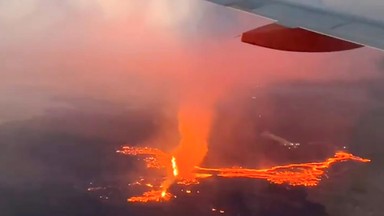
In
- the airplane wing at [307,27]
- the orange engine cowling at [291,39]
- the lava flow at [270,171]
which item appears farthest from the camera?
the lava flow at [270,171]

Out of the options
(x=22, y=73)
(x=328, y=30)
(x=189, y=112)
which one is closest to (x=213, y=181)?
(x=189, y=112)

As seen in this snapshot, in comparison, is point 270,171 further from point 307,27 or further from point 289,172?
point 307,27

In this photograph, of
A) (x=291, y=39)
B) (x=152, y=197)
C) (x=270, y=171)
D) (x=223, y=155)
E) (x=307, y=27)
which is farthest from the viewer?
(x=223, y=155)

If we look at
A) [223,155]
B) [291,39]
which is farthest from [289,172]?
[291,39]

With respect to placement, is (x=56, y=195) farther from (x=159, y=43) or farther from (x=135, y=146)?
(x=159, y=43)

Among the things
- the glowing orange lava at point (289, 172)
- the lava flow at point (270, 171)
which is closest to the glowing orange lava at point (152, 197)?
the lava flow at point (270, 171)

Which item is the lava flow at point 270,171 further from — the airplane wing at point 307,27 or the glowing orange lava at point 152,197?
the airplane wing at point 307,27
